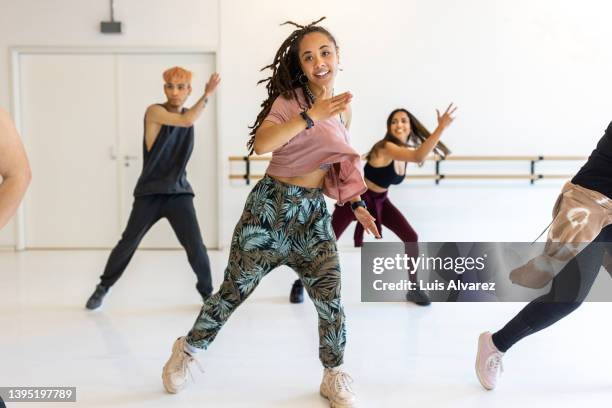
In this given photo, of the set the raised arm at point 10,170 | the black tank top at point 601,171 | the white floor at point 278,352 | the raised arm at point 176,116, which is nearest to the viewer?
the raised arm at point 10,170

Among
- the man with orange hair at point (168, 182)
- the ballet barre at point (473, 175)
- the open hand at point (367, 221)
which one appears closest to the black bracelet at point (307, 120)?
the open hand at point (367, 221)

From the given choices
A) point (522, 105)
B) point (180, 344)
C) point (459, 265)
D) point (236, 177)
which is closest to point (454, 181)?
point (522, 105)

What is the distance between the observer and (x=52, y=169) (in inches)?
219

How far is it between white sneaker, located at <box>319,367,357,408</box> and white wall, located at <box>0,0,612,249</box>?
3.72m

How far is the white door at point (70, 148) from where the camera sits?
18.0 feet

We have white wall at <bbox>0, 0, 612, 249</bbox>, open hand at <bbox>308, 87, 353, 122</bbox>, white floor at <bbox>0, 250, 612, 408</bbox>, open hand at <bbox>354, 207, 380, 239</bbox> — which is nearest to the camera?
open hand at <bbox>308, 87, 353, 122</bbox>

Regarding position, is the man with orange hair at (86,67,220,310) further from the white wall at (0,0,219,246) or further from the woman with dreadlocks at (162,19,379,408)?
the white wall at (0,0,219,246)

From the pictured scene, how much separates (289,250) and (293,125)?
0.47m

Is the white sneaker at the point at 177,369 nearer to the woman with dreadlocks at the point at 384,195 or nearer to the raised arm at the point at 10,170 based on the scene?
the raised arm at the point at 10,170

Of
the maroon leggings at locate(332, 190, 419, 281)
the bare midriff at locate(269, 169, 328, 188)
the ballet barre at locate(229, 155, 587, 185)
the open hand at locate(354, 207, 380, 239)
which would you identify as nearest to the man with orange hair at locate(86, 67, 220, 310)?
the maroon leggings at locate(332, 190, 419, 281)

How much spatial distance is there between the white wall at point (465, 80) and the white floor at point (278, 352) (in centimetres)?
211

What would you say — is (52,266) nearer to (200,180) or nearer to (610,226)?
(200,180)

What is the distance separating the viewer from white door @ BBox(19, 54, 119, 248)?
5488 millimetres

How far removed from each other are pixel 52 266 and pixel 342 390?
358 centimetres
